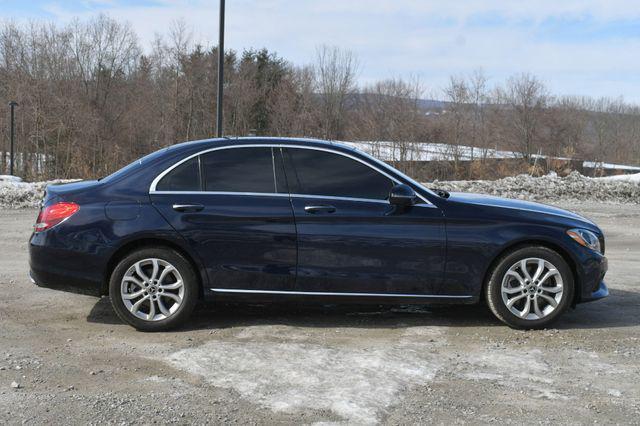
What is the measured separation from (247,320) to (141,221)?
1.35 metres

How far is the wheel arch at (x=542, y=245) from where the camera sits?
5.91 m

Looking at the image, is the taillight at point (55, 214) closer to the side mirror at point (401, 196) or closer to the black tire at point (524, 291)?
the side mirror at point (401, 196)

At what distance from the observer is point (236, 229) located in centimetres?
571

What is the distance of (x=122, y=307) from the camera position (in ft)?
18.6

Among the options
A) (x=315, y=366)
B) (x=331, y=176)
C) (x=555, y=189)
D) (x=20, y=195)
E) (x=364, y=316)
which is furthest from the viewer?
(x=555, y=189)

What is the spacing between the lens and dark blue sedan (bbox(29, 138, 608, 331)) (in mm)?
5699

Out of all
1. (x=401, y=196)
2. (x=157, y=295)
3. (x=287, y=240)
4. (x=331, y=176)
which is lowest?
(x=157, y=295)

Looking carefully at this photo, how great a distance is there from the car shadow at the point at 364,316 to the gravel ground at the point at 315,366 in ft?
0.09

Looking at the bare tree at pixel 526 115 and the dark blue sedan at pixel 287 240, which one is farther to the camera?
the bare tree at pixel 526 115

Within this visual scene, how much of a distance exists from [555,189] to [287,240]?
15.3m

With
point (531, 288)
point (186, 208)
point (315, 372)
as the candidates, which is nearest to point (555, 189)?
point (531, 288)

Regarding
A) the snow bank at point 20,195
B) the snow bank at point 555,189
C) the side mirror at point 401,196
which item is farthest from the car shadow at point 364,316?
the snow bank at point 555,189

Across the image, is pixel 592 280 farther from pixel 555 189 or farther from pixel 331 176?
pixel 555 189

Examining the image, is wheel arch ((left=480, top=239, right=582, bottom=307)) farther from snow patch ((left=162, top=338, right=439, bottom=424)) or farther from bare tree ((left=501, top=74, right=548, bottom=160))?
bare tree ((left=501, top=74, right=548, bottom=160))
